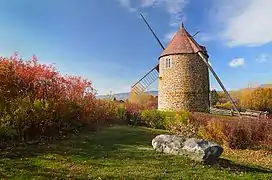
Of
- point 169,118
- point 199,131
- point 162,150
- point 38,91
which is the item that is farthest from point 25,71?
point 169,118

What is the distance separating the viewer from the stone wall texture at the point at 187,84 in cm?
3341

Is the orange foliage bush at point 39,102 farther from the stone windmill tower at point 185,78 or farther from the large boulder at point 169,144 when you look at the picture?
the stone windmill tower at point 185,78

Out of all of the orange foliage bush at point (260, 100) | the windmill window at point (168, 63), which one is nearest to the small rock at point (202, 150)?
the windmill window at point (168, 63)

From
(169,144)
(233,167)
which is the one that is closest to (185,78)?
(169,144)

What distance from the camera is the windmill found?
3338 cm

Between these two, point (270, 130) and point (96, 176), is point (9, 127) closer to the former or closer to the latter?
point (96, 176)

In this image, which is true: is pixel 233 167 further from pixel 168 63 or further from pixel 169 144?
pixel 168 63

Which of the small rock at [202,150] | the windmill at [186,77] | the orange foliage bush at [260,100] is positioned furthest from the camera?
the orange foliage bush at [260,100]

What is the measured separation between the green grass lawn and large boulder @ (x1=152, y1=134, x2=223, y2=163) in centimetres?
37

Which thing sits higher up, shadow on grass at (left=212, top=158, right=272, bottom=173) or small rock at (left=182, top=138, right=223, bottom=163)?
small rock at (left=182, top=138, right=223, bottom=163)

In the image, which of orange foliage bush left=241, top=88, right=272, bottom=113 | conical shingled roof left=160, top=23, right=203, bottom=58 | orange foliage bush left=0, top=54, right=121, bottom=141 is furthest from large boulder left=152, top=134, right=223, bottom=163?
orange foliage bush left=241, top=88, right=272, bottom=113

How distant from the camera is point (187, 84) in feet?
110

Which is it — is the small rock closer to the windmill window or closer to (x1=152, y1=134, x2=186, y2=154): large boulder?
(x1=152, y1=134, x2=186, y2=154): large boulder

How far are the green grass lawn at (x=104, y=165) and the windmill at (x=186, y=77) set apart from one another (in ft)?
58.8
